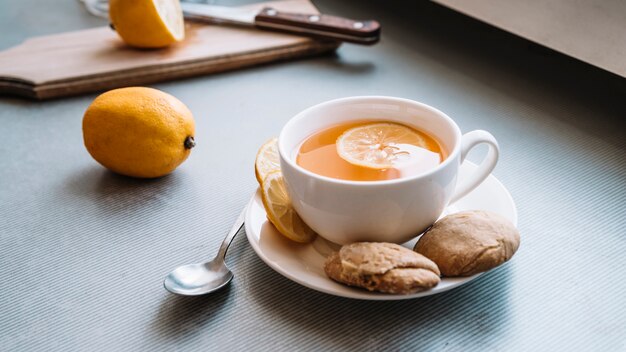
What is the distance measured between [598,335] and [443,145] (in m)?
0.24

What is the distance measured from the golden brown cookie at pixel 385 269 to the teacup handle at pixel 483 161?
0.47 feet

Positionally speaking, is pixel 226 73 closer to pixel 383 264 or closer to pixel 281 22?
pixel 281 22

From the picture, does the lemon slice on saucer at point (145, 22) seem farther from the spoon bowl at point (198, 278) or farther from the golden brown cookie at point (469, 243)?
the golden brown cookie at point (469, 243)

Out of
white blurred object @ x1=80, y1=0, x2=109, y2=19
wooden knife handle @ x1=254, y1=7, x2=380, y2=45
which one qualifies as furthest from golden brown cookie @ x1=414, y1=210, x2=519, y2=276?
white blurred object @ x1=80, y1=0, x2=109, y2=19

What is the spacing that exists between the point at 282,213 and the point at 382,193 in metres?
0.14

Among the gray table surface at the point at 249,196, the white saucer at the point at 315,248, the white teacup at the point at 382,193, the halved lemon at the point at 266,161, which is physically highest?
the white teacup at the point at 382,193

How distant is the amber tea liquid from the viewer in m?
0.64

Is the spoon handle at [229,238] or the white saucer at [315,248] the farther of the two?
the spoon handle at [229,238]

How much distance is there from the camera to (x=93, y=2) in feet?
5.10

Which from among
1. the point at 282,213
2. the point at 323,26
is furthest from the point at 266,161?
the point at 323,26

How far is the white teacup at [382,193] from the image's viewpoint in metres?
0.59

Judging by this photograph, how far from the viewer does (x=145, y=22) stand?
118cm

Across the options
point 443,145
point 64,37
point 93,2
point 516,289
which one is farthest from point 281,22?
point 516,289

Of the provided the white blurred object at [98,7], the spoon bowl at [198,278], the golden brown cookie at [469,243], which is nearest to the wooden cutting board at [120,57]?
the white blurred object at [98,7]
